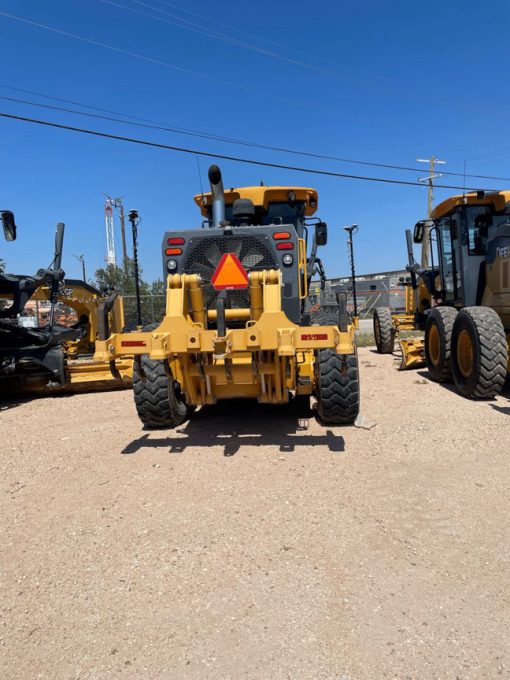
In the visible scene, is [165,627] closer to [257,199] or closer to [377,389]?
[257,199]

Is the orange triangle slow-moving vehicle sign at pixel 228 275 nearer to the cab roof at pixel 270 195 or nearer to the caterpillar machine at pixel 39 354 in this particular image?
the cab roof at pixel 270 195

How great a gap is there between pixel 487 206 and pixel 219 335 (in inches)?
248

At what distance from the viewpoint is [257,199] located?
6438 mm

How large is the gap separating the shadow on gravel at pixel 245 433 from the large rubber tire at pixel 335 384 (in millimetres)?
317

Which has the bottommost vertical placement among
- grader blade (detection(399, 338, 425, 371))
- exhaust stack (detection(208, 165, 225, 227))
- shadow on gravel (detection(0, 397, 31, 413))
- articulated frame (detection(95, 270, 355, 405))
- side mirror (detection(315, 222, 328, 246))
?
shadow on gravel (detection(0, 397, 31, 413))

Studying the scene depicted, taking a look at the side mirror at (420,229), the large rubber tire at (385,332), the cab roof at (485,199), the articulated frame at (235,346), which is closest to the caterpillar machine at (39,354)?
the articulated frame at (235,346)

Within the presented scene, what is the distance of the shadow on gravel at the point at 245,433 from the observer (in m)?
4.89

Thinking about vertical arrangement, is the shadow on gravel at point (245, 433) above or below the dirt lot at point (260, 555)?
above

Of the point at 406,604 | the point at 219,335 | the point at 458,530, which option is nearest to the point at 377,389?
the point at 219,335

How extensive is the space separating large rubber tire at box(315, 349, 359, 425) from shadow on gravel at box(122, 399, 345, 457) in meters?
0.32

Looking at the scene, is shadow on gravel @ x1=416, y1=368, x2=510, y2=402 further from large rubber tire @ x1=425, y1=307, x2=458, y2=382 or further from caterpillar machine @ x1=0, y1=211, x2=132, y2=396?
caterpillar machine @ x1=0, y1=211, x2=132, y2=396

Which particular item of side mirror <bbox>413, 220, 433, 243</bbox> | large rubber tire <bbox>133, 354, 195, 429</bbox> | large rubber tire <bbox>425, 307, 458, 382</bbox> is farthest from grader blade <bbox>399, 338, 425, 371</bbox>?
large rubber tire <bbox>133, 354, 195, 429</bbox>

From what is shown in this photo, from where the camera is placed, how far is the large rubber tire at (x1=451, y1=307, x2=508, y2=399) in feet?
20.6

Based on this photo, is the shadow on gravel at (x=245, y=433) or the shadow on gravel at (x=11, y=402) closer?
the shadow on gravel at (x=245, y=433)
